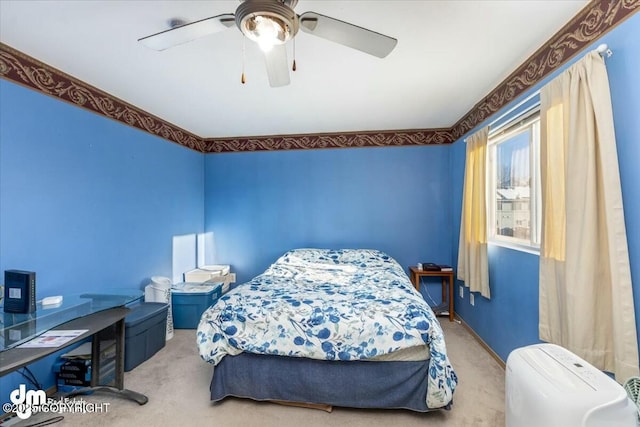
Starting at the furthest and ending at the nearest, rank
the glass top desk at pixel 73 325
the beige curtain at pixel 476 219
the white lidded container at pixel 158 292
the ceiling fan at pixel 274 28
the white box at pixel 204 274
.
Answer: the white box at pixel 204 274 < the white lidded container at pixel 158 292 < the beige curtain at pixel 476 219 < the glass top desk at pixel 73 325 < the ceiling fan at pixel 274 28

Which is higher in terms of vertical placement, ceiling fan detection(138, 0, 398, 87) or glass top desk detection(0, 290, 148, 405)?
ceiling fan detection(138, 0, 398, 87)

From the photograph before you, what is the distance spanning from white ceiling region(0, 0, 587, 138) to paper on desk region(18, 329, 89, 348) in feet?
5.68

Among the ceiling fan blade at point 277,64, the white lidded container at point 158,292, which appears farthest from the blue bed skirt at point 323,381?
the ceiling fan blade at point 277,64

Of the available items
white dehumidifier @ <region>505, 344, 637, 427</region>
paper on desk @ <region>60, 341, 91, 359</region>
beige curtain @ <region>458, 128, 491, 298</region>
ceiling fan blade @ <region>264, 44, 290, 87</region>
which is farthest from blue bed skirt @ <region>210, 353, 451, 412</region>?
ceiling fan blade @ <region>264, 44, 290, 87</region>

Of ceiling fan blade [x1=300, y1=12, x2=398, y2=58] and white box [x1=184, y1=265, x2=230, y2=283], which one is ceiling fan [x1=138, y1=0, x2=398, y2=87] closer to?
ceiling fan blade [x1=300, y1=12, x2=398, y2=58]

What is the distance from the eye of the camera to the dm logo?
6.04 feet

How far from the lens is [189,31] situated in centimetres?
128

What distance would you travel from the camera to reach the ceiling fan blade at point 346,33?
121cm

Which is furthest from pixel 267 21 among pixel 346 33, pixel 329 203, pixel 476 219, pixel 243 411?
pixel 329 203

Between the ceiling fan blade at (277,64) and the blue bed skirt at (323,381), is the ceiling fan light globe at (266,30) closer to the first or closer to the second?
the ceiling fan blade at (277,64)

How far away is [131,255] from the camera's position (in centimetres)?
292

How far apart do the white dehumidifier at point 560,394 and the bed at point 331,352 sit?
1.72 ft

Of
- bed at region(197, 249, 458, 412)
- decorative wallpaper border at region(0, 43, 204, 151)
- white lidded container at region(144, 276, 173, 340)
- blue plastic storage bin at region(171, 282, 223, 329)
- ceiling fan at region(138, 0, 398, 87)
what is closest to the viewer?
ceiling fan at region(138, 0, 398, 87)

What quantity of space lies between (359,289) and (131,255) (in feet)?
7.55
